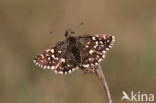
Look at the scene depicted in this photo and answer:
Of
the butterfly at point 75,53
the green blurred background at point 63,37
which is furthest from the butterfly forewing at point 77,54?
the green blurred background at point 63,37

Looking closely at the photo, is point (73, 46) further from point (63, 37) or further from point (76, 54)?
point (63, 37)

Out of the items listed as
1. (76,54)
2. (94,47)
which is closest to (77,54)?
(76,54)

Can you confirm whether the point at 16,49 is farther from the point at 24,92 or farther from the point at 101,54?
the point at 101,54

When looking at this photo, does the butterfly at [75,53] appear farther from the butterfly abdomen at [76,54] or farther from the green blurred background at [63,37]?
the green blurred background at [63,37]

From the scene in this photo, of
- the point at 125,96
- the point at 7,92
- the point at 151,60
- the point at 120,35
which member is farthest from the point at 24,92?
the point at 120,35

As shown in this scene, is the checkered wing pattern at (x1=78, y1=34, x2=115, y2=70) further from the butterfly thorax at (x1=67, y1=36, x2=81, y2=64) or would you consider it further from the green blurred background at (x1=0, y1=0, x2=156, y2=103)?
the green blurred background at (x1=0, y1=0, x2=156, y2=103)

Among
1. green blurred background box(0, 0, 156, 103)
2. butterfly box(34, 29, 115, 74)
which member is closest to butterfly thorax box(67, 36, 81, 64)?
butterfly box(34, 29, 115, 74)
